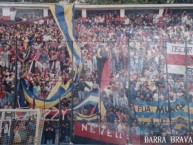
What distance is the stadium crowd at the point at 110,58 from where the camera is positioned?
1055 centimetres

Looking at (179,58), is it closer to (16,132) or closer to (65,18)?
(65,18)

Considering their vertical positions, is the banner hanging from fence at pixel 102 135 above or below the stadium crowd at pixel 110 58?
below

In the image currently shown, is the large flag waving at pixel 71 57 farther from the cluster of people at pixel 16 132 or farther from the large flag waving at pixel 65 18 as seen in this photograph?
the cluster of people at pixel 16 132

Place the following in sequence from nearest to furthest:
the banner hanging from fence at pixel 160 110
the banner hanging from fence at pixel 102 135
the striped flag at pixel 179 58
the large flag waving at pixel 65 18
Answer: the banner hanging from fence at pixel 102 135 → the banner hanging from fence at pixel 160 110 → the striped flag at pixel 179 58 → the large flag waving at pixel 65 18

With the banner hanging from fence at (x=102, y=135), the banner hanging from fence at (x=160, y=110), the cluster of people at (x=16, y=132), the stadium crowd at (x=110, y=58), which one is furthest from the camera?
the stadium crowd at (x=110, y=58)

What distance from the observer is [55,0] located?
15.3 meters

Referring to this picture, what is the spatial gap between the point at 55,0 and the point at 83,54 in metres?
5.02

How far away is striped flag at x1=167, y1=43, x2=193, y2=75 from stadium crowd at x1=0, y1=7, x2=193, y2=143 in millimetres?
156

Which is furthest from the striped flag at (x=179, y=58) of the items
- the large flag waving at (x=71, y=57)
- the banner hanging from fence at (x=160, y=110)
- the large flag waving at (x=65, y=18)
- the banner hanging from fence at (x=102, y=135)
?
the large flag waving at (x=65, y=18)

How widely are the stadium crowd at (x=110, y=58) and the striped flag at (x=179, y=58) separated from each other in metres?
0.16

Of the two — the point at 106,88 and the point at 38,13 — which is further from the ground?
the point at 38,13

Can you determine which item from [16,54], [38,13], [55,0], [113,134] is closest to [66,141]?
[113,134]

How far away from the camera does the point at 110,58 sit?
10.9m

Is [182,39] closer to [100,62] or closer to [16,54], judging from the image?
[100,62]
